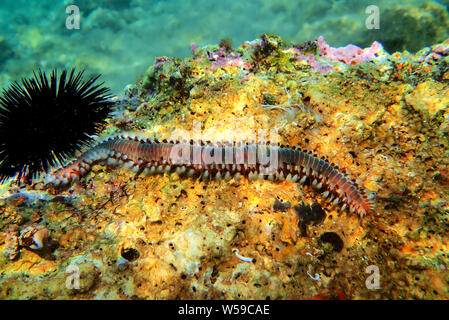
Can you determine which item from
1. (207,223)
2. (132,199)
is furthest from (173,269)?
(132,199)

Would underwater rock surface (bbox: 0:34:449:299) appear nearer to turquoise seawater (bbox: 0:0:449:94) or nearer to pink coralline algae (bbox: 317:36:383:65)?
pink coralline algae (bbox: 317:36:383:65)

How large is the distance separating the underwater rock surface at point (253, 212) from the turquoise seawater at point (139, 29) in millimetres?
9009

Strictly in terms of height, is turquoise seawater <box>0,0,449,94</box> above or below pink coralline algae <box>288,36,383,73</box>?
above

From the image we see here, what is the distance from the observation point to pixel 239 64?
4508mm

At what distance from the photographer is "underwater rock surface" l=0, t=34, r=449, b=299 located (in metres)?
2.60

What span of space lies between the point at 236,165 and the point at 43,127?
9.69 feet

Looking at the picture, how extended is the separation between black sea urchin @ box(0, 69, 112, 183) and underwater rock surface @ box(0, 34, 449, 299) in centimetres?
35

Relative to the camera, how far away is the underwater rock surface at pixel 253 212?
2598 millimetres

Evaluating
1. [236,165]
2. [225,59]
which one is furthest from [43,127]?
[225,59]

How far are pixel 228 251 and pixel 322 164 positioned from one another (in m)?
1.71

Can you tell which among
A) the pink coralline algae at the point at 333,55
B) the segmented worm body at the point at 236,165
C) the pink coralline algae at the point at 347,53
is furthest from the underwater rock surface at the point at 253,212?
the pink coralline algae at the point at 347,53

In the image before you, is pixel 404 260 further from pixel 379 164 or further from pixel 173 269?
pixel 173 269

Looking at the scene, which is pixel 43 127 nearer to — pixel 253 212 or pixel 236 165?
pixel 236 165

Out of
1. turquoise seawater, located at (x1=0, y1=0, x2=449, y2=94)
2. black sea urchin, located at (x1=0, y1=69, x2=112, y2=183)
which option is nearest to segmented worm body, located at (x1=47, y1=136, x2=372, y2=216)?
black sea urchin, located at (x1=0, y1=69, x2=112, y2=183)
